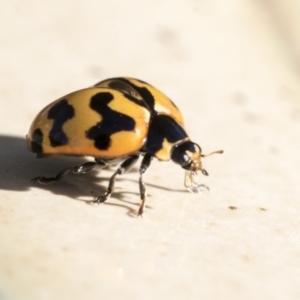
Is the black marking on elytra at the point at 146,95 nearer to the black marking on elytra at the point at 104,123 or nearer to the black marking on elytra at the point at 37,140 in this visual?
the black marking on elytra at the point at 104,123

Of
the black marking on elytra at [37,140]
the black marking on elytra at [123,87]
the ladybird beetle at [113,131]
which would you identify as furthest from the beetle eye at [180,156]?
the black marking on elytra at [37,140]

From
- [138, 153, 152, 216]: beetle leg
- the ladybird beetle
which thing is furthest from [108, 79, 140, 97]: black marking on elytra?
[138, 153, 152, 216]: beetle leg

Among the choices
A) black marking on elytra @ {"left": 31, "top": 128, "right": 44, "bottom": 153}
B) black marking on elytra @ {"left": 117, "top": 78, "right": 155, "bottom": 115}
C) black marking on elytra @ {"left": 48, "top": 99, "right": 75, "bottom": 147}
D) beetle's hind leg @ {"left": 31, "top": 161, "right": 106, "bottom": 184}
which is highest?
black marking on elytra @ {"left": 117, "top": 78, "right": 155, "bottom": 115}

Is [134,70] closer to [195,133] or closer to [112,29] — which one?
[112,29]

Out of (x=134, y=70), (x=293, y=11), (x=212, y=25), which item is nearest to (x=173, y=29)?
(x=212, y=25)

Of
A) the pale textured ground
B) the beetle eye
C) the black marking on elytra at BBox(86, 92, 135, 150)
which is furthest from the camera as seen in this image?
the beetle eye

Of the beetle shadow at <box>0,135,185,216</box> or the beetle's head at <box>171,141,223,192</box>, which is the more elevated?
the beetle's head at <box>171,141,223,192</box>

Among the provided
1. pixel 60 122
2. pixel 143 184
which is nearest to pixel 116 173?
pixel 143 184

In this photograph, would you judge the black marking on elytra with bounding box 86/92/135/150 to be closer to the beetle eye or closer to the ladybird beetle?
the ladybird beetle
